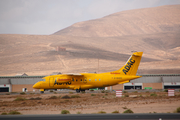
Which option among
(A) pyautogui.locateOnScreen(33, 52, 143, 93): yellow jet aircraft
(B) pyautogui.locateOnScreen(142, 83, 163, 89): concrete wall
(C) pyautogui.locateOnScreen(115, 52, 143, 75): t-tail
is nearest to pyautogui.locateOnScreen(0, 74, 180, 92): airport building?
(B) pyautogui.locateOnScreen(142, 83, 163, 89): concrete wall

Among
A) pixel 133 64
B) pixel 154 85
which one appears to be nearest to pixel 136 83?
pixel 154 85

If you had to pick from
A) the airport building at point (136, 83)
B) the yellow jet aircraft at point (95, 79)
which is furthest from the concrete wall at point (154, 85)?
the yellow jet aircraft at point (95, 79)

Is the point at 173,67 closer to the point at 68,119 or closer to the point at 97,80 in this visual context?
the point at 97,80

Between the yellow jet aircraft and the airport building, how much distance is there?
88.2 feet

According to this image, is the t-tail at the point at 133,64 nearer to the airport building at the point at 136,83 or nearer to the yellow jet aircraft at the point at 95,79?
the yellow jet aircraft at the point at 95,79

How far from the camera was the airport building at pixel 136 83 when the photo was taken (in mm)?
74125

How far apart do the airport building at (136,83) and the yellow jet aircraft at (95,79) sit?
26882 millimetres

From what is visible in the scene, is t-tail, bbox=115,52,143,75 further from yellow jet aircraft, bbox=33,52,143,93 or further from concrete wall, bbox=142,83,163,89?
concrete wall, bbox=142,83,163,89

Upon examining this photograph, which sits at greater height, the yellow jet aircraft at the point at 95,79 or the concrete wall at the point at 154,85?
the yellow jet aircraft at the point at 95,79

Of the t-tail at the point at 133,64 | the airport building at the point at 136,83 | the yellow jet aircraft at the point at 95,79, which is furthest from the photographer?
the airport building at the point at 136,83

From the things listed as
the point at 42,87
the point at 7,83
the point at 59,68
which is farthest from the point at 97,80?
the point at 59,68

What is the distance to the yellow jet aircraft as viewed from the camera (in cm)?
4444

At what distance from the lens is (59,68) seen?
518ft

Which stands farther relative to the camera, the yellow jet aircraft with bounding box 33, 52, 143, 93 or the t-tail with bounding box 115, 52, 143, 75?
the yellow jet aircraft with bounding box 33, 52, 143, 93
